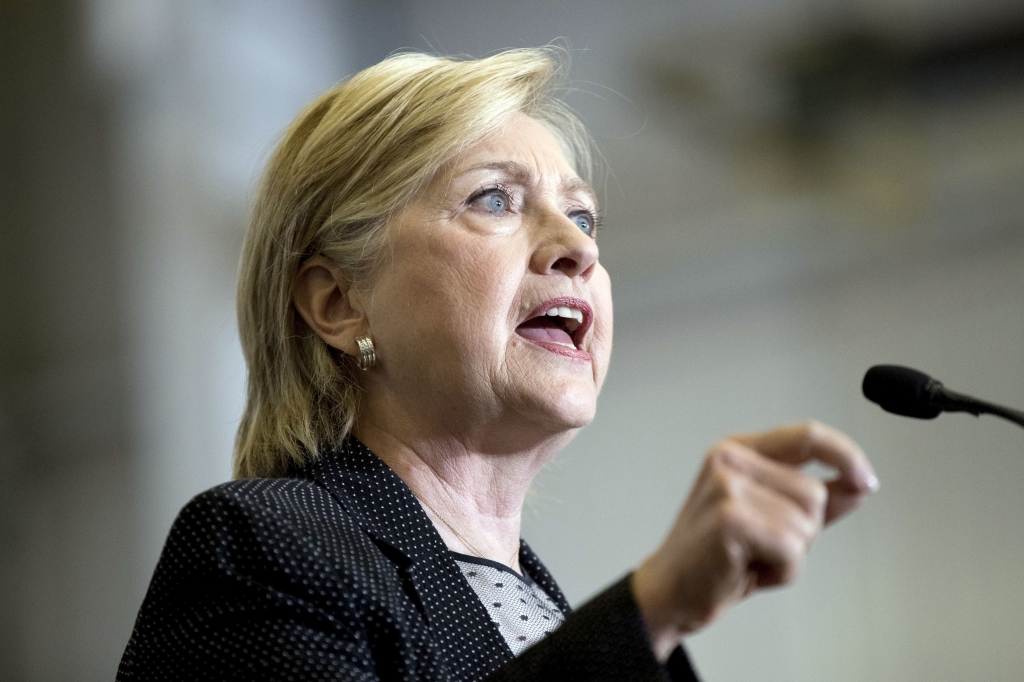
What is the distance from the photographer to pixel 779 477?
895 millimetres

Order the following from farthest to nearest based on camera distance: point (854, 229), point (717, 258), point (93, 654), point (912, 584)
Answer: point (717, 258) → point (854, 229) → point (912, 584) → point (93, 654)

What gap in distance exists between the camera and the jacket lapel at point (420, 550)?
1261 mm

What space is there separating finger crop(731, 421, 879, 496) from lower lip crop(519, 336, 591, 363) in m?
0.64

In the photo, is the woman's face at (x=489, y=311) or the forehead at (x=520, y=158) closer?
the woman's face at (x=489, y=311)

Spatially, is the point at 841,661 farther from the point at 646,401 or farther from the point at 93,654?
the point at 93,654

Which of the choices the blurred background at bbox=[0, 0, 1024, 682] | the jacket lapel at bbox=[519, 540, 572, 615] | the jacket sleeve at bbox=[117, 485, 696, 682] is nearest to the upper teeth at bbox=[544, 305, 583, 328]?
the jacket lapel at bbox=[519, 540, 572, 615]

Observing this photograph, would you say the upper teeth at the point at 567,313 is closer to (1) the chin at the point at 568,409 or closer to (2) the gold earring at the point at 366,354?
(1) the chin at the point at 568,409

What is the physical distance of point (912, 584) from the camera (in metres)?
4.15

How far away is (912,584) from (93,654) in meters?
3.07

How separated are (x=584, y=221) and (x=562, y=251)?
0.84 feet

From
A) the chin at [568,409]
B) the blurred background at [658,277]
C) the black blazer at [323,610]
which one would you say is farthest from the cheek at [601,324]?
the blurred background at [658,277]

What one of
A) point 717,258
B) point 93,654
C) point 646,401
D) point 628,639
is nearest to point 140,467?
point 93,654

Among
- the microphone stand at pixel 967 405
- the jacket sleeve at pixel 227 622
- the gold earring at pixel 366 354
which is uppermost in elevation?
the gold earring at pixel 366 354

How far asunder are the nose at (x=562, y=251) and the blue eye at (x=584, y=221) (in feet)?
0.50
